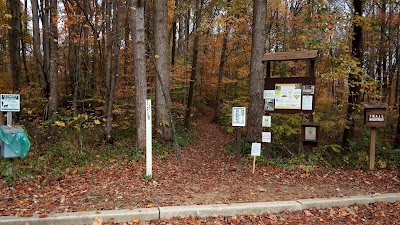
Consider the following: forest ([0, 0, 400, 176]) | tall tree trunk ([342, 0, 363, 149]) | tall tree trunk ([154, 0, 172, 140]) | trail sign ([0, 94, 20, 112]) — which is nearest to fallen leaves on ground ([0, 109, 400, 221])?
forest ([0, 0, 400, 176])

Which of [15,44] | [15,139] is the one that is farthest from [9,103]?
[15,44]

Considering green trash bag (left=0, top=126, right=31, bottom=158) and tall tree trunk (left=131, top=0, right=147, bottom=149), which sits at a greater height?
tall tree trunk (left=131, top=0, right=147, bottom=149)

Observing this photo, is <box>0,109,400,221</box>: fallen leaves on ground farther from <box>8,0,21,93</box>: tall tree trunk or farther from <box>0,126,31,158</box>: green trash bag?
<box>8,0,21,93</box>: tall tree trunk

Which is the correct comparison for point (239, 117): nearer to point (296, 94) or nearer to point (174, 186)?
point (296, 94)

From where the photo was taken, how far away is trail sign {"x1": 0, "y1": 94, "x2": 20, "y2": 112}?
5992 millimetres

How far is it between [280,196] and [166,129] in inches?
229

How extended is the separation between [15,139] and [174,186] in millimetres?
3601

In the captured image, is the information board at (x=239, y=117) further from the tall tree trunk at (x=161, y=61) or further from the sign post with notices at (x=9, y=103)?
the sign post with notices at (x=9, y=103)

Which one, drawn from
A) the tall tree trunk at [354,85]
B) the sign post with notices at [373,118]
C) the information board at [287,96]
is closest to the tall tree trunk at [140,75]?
the information board at [287,96]

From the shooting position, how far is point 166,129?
1030cm

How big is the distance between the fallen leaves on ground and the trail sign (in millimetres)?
1578

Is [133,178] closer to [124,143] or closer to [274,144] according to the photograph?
[124,143]

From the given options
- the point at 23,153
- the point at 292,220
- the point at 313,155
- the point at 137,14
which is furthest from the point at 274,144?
the point at 23,153

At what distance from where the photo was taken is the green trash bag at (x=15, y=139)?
5.95 m
